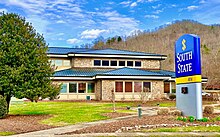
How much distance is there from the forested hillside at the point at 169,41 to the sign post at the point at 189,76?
144 ft

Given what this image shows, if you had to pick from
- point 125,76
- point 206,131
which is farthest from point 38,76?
point 125,76

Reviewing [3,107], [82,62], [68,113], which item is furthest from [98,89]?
[3,107]

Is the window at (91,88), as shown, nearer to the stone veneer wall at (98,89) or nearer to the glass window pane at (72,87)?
the stone veneer wall at (98,89)

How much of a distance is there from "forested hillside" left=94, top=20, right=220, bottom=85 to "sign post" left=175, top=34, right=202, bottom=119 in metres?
43.8

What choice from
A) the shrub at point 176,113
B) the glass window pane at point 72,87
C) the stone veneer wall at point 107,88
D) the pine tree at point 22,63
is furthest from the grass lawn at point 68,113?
the glass window pane at point 72,87

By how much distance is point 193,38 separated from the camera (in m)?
13.7

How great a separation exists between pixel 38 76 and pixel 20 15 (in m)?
4.01

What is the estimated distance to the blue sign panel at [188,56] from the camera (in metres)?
13.4

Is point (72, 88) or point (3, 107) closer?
point (3, 107)

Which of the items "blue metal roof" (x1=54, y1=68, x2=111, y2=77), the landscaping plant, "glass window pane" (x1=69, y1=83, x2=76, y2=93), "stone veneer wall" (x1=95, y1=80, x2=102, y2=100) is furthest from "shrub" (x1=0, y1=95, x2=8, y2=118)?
"glass window pane" (x1=69, y1=83, x2=76, y2=93)

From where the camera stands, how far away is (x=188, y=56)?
14.0 meters

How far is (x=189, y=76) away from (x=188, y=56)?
3.31ft

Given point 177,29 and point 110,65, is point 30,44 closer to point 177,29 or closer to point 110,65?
point 110,65

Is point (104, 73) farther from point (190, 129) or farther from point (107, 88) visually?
point (190, 129)
